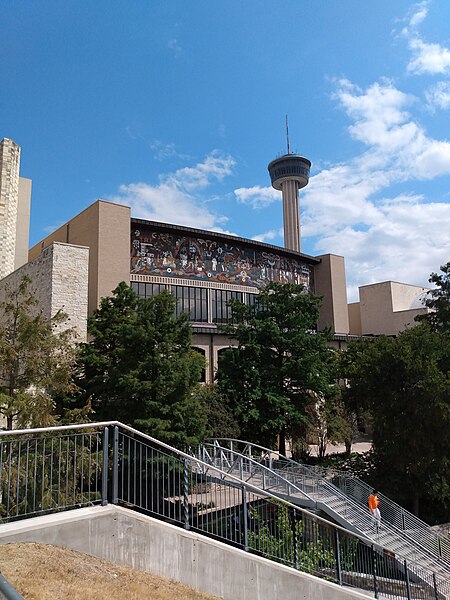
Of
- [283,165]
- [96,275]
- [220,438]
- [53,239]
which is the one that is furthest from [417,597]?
[283,165]

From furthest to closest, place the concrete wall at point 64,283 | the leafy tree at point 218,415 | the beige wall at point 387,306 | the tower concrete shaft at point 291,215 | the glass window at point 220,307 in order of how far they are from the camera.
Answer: the tower concrete shaft at point 291,215, the beige wall at point 387,306, the glass window at point 220,307, the concrete wall at point 64,283, the leafy tree at point 218,415

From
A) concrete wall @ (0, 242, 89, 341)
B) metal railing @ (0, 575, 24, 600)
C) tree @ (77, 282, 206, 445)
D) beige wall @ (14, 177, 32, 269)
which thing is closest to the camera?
metal railing @ (0, 575, 24, 600)

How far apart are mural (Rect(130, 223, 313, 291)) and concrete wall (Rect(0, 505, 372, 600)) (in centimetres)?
3217

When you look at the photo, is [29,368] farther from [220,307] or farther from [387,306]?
[387,306]

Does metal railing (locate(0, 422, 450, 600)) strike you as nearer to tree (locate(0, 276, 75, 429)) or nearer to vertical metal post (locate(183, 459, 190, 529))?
vertical metal post (locate(183, 459, 190, 529))

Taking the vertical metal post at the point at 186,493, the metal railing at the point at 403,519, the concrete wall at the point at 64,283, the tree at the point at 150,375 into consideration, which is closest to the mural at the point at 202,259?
the concrete wall at the point at 64,283

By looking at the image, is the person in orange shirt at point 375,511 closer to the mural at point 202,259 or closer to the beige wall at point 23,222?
the mural at point 202,259

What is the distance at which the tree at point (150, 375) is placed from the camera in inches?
649

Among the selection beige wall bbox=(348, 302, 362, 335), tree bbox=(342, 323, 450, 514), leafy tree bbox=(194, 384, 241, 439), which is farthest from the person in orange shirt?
beige wall bbox=(348, 302, 362, 335)

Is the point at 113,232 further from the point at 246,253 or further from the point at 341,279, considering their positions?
the point at 341,279

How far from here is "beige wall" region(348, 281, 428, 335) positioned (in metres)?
57.6

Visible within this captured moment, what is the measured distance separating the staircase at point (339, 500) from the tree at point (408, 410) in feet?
9.22

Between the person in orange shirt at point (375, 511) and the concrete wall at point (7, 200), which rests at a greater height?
the concrete wall at point (7, 200)

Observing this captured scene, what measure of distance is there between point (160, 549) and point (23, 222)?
37.4m
